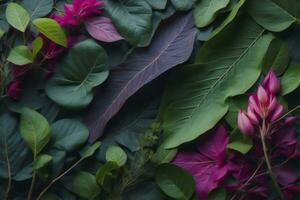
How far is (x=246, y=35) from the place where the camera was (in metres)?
0.98

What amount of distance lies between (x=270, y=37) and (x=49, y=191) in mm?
586

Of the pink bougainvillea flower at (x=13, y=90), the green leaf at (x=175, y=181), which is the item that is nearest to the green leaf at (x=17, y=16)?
the pink bougainvillea flower at (x=13, y=90)

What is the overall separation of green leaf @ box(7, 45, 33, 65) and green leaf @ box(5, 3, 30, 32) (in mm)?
44

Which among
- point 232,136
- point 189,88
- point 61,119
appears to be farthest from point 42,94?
point 232,136

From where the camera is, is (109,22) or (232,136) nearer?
(232,136)

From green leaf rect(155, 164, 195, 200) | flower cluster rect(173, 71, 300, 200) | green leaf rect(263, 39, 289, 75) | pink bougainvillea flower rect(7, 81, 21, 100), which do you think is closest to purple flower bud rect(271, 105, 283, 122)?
flower cluster rect(173, 71, 300, 200)

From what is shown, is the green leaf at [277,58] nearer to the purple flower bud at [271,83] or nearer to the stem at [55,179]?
the purple flower bud at [271,83]

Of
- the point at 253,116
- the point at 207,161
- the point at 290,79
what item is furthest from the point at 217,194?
the point at 290,79

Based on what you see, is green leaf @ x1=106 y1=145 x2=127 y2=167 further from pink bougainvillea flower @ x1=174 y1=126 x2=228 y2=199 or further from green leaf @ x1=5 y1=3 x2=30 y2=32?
green leaf @ x1=5 y1=3 x2=30 y2=32

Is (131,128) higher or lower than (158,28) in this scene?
lower

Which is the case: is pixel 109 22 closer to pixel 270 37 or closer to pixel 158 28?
pixel 158 28

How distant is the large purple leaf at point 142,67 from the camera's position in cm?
99

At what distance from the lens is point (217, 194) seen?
2.99 ft

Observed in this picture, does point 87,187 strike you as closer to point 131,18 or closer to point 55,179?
point 55,179
